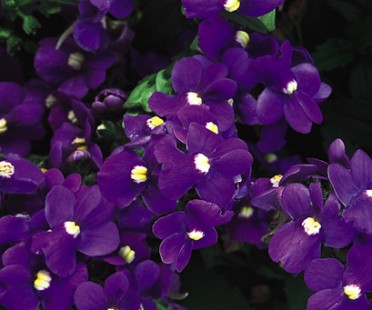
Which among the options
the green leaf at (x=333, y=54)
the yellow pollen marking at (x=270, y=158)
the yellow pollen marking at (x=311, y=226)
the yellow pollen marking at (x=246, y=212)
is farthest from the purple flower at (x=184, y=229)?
the green leaf at (x=333, y=54)

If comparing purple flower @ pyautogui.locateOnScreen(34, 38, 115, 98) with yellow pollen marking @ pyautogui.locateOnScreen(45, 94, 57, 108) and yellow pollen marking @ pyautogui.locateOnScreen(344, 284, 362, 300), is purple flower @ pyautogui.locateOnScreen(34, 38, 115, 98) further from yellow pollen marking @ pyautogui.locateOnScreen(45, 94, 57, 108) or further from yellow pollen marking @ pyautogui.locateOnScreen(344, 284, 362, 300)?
yellow pollen marking @ pyautogui.locateOnScreen(344, 284, 362, 300)

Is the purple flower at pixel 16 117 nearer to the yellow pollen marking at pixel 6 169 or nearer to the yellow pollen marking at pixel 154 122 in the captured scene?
the yellow pollen marking at pixel 6 169

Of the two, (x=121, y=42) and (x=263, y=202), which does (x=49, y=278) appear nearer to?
(x=263, y=202)

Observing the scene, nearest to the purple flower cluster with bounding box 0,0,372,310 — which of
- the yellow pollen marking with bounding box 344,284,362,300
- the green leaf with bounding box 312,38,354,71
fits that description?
the yellow pollen marking with bounding box 344,284,362,300

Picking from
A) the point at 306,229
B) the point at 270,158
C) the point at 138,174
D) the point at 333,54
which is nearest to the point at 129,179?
the point at 138,174

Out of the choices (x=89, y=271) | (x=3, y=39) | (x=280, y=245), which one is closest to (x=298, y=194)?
(x=280, y=245)

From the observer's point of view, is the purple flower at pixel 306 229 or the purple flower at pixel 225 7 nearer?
the purple flower at pixel 306 229
